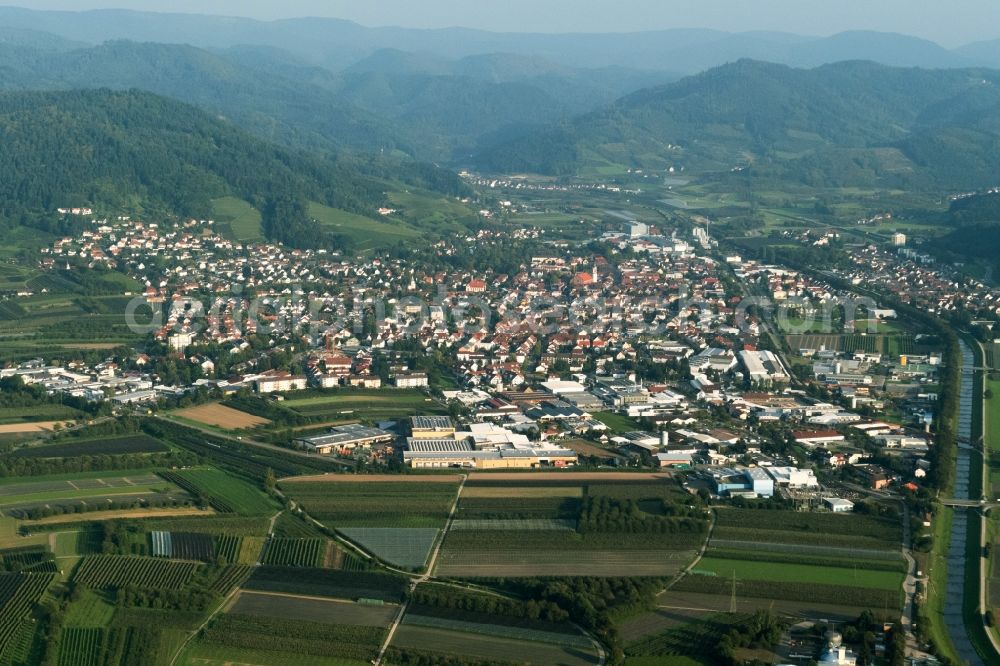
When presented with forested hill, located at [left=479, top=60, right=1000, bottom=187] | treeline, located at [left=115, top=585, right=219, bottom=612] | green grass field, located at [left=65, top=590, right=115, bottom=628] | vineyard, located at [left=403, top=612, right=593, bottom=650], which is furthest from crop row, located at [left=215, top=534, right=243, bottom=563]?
forested hill, located at [left=479, top=60, right=1000, bottom=187]

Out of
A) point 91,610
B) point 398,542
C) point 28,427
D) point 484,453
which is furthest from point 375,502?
point 28,427

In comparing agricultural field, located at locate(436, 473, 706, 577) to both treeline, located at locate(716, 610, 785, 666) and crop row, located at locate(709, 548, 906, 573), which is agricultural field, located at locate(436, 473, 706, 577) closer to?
crop row, located at locate(709, 548, 906, 573)

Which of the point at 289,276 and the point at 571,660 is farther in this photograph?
the point at 289,276

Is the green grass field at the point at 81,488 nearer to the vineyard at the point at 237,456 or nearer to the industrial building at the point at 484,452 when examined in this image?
the vineyard at the point at 237,456

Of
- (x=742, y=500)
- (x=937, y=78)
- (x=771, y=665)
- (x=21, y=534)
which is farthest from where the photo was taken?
(x=937, y=78)

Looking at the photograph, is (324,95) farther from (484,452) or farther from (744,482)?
(744,482)

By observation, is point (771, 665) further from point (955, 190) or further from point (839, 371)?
point (955, 190)

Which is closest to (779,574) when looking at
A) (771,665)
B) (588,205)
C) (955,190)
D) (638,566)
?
(638,566)
